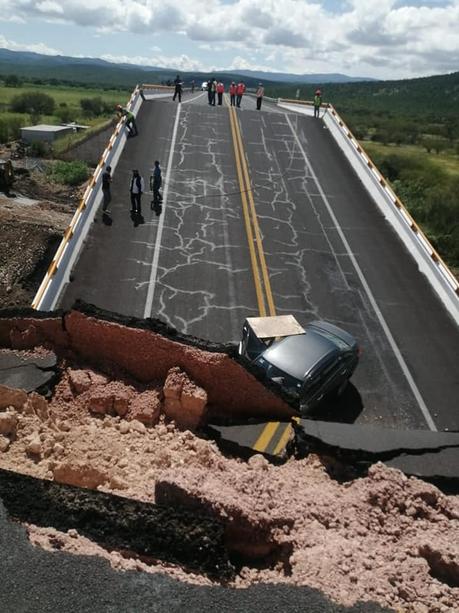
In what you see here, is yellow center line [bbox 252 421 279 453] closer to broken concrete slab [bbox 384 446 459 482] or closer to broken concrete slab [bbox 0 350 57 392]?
broken concrete slab [bbox 384 446 459 482]

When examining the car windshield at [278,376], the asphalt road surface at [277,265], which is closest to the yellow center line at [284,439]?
the car windshield at [278,376]

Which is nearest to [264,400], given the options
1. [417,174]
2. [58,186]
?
[58,186]

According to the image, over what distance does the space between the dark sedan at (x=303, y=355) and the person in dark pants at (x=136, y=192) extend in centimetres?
847

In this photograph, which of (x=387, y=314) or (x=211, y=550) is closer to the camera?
(x=211, y=550)

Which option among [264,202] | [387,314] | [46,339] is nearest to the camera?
[46,339]

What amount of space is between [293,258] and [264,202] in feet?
15.1

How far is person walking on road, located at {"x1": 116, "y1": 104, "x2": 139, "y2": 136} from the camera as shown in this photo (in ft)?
80.5

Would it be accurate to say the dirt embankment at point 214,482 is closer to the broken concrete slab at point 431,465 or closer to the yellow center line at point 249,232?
the broken concrete slab at point 431,465

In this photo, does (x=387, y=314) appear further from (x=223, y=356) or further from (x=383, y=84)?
(x=383, y=84)

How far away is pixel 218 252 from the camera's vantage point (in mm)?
17328

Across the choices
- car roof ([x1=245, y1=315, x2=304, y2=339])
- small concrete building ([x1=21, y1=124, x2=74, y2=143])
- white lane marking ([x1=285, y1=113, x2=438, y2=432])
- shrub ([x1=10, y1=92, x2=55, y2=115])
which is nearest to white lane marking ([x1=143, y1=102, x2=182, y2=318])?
car roof ([x1=245, y1=315, x2=304, y2=339])

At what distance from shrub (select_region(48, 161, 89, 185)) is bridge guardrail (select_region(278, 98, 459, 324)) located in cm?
1773

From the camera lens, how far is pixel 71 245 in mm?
15984

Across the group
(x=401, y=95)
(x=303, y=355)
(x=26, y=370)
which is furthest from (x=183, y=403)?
(x=401, y=95)
